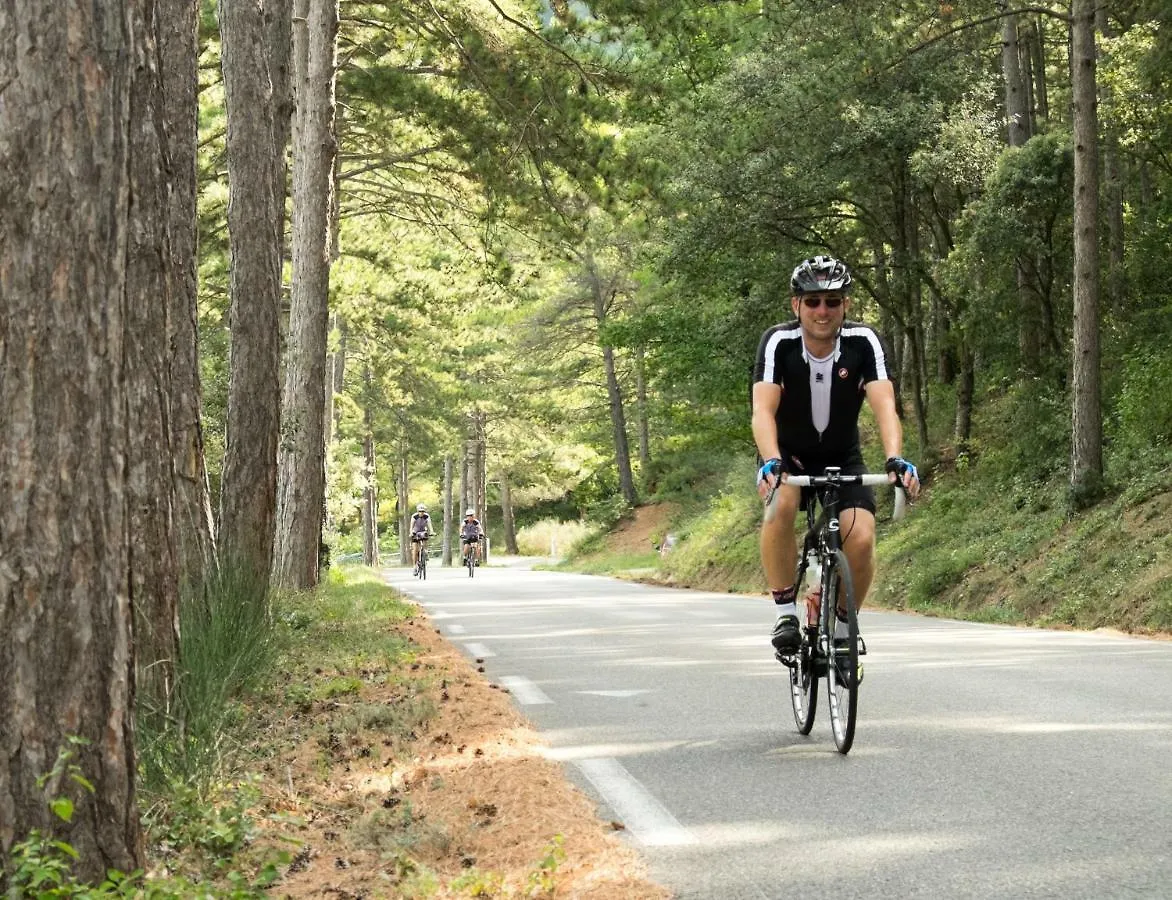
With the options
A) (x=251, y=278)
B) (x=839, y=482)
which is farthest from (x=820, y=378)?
(x=251, y=278)

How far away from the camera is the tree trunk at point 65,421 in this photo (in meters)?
3.82

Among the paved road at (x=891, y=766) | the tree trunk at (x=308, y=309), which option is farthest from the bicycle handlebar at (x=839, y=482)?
the tree trunk at (x=308, y=309)

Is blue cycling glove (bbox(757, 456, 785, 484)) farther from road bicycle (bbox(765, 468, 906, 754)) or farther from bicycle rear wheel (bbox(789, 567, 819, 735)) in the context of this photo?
bicycle rear wheel (bbox(789, 567, 819, 735))

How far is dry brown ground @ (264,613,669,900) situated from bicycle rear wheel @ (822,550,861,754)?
130cm

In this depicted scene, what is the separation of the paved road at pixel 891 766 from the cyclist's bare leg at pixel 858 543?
2.55 feet

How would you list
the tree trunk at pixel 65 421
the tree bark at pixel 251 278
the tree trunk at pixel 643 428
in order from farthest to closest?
the tree trunk at pixel 643 428
the tree bark at pixel 251 278
the tree trunk at pixel 65 421

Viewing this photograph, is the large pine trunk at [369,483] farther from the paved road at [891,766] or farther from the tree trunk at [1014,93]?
the paved road at [891,766]

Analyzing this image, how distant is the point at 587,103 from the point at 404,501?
53689mm

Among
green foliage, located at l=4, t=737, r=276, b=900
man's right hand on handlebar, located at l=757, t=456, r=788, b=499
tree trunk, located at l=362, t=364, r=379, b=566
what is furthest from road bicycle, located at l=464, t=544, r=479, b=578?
green foliage, located at l=4, t=737, r=276, b=900

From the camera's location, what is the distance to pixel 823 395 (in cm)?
696

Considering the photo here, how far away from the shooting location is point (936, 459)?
2761 centimetres

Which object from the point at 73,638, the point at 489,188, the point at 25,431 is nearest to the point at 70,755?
the point at 73,638

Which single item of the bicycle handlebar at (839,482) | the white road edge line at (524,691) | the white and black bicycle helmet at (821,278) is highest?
the white and black bicycle helmet at (821,278)

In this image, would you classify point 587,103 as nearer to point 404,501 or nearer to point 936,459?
point 936,459
